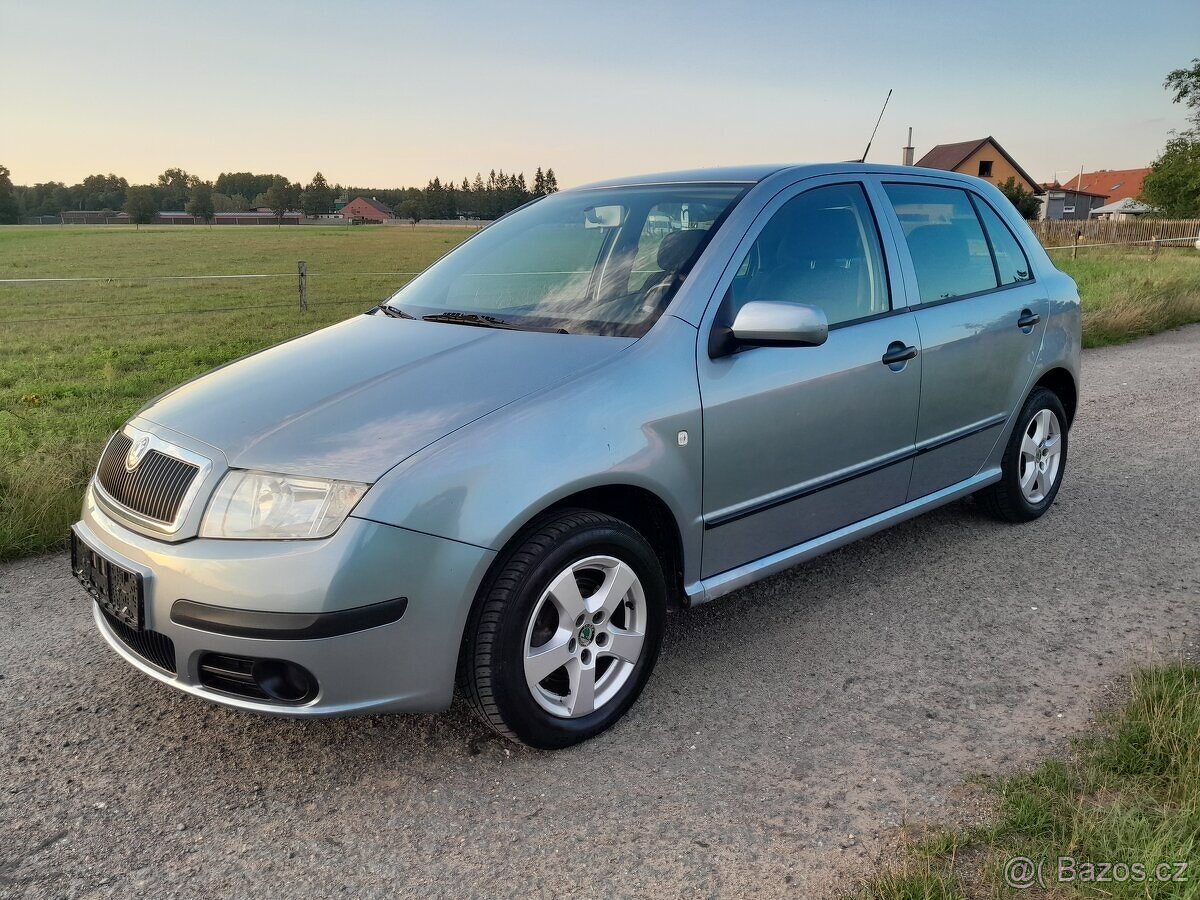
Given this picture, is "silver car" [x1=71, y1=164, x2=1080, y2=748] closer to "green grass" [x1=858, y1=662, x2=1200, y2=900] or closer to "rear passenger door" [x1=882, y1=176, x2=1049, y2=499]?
"rear passenger door" [x1=882, y1=176, x2=1049, y2=499]

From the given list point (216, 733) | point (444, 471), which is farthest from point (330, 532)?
point (216, 733)

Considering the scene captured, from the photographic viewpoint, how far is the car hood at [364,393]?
245cm

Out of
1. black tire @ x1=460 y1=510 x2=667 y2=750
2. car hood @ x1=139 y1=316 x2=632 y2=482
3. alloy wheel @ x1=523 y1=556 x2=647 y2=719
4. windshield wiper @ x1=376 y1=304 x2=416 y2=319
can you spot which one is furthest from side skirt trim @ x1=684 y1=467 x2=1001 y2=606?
windshield wiper @ x1=376 y1=304 x2=416 y2=319


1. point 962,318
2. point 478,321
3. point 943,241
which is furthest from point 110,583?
point 943,241

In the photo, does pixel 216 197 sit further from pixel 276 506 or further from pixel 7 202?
pixel 276 506

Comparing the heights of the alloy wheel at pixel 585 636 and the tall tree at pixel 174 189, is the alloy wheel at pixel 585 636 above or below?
below

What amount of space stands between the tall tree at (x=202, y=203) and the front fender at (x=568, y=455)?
93.9 meters

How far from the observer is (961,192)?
4305 millimetres

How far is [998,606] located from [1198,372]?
664 cm

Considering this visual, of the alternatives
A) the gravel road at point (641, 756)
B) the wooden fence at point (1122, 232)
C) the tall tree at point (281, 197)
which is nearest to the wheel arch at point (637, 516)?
the gravel road at point (641, 756)

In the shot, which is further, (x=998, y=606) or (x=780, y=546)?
(x=998, y=606)

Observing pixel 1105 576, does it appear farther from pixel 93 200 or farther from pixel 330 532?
pixel 93 200

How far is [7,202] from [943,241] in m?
77.1

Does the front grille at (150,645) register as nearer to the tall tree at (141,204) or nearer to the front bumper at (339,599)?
the front bumper at (339,599)
